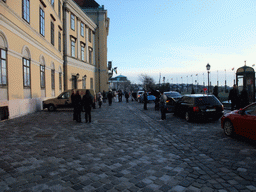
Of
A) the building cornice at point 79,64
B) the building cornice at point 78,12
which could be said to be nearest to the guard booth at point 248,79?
the building cornice at point 79,64

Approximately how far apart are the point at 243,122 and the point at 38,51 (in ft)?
53.3

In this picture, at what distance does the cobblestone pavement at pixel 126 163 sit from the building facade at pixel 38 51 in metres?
6.24

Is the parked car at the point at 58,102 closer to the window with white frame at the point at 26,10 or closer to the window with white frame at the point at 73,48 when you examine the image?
the window with white frame at the point at 26,10

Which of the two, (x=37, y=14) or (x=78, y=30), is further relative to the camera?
(x=78, y=30)

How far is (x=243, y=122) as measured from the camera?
693 cm

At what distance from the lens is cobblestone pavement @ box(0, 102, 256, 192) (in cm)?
388

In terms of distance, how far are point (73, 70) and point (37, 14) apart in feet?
42.0

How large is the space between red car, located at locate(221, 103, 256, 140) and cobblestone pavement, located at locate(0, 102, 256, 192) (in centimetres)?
29

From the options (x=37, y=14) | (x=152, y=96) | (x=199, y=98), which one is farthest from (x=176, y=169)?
(x=152, y=96)

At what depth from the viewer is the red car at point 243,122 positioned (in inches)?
258

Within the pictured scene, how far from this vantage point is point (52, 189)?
3.69m

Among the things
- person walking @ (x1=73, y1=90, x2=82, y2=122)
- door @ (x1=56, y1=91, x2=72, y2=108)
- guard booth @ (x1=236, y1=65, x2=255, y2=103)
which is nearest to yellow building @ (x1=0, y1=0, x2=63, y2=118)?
door @ (x1=56, y1=91, x2=72, y2=108)

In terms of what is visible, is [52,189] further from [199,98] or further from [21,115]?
[21,115]

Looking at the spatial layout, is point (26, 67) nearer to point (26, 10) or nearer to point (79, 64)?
point (26, 10)
